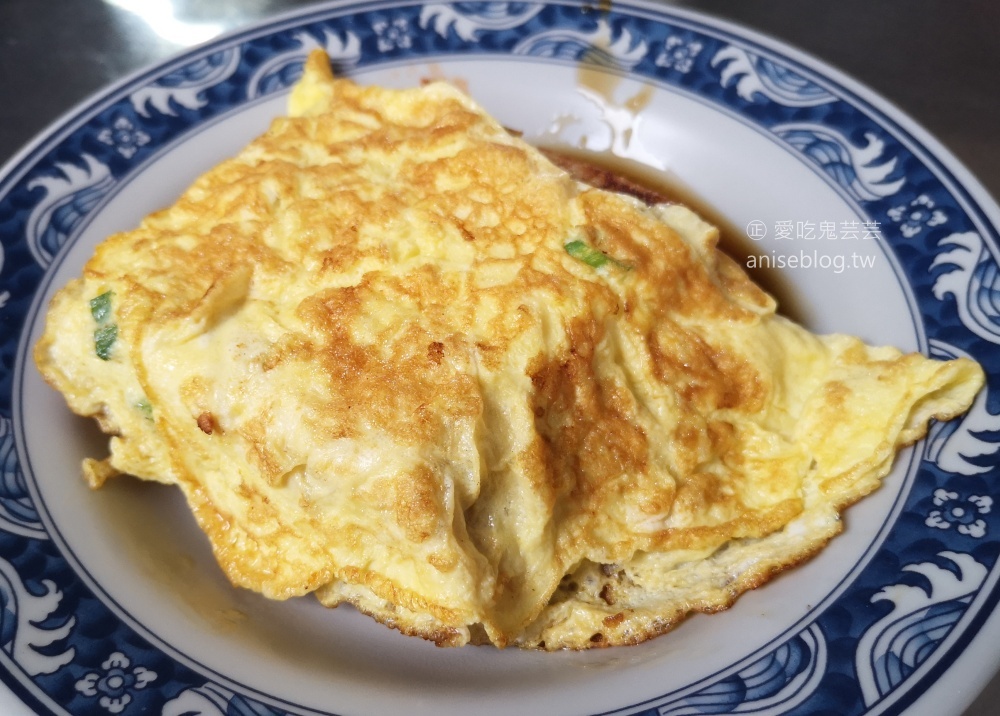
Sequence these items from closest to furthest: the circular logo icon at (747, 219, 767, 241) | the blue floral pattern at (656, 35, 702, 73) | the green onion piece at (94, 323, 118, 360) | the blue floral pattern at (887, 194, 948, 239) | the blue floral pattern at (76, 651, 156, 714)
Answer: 1. the blue floral pattern at (76, 651, 156, 714)
2. the green onion piece at (94, 323, 118, 360)
3. the blue floral pattern at (887, 194, 948, 239)
4. the circular logo icon at (747, 219, 767, 241)
5. the blue floral pattern at (656, 35, 702, 73)

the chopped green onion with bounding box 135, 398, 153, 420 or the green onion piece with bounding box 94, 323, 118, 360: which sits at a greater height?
the green onion piece with bounding box 94, 323, 118, 360

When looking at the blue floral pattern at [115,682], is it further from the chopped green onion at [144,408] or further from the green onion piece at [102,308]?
the green onion piece at [102,308]

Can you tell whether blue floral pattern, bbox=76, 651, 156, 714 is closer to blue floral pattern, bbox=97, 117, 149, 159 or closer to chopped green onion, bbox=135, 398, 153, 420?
chopped green onion, bbox=135, 398, 153, 420

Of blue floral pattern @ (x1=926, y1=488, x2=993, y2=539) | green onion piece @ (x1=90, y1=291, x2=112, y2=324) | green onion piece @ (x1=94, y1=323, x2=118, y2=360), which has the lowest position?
blue floral pattern @ (x1=926, y1=488, x2=993, y2=539)

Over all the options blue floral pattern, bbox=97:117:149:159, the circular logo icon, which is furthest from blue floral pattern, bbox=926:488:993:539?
blue floral pattern, bbox=97:117:149:159

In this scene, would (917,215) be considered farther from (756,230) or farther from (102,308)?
(102,308)

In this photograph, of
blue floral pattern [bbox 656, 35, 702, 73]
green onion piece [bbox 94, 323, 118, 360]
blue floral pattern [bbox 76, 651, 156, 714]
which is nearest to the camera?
blue floral pattern [bbox 76, 651, 156, 714]
